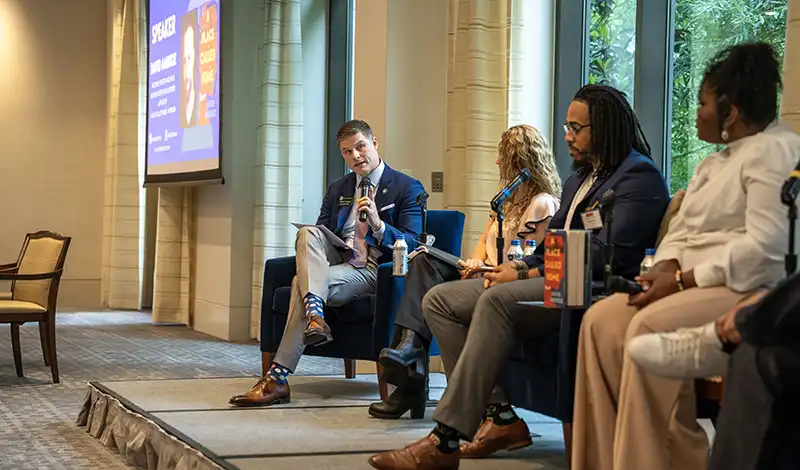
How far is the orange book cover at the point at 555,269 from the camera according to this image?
2473 millimetres

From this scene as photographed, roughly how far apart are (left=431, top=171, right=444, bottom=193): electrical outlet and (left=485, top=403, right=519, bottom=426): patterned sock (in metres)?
2.39

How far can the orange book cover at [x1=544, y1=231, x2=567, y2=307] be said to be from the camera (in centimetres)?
247

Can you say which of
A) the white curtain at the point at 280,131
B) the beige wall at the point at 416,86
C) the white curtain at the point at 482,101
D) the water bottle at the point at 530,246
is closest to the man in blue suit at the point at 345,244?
the white curtain at the point at 482,101

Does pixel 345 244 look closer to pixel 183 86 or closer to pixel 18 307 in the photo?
pixel 18 307

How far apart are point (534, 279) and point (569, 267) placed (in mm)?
406

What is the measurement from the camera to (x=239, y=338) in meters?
6.95

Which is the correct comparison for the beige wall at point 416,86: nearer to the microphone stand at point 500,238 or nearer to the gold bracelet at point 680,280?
the microphone stand at point 500,238

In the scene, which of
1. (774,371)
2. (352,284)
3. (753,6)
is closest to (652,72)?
(753,6)

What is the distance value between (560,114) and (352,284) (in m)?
1.42

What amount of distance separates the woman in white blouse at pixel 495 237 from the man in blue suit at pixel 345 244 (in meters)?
0.47

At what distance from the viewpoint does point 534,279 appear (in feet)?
9.38

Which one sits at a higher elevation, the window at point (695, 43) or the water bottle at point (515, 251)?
the window at point (695, 43)

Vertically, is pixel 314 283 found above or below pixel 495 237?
below

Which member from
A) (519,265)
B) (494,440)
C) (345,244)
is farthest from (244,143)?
(494,440)
